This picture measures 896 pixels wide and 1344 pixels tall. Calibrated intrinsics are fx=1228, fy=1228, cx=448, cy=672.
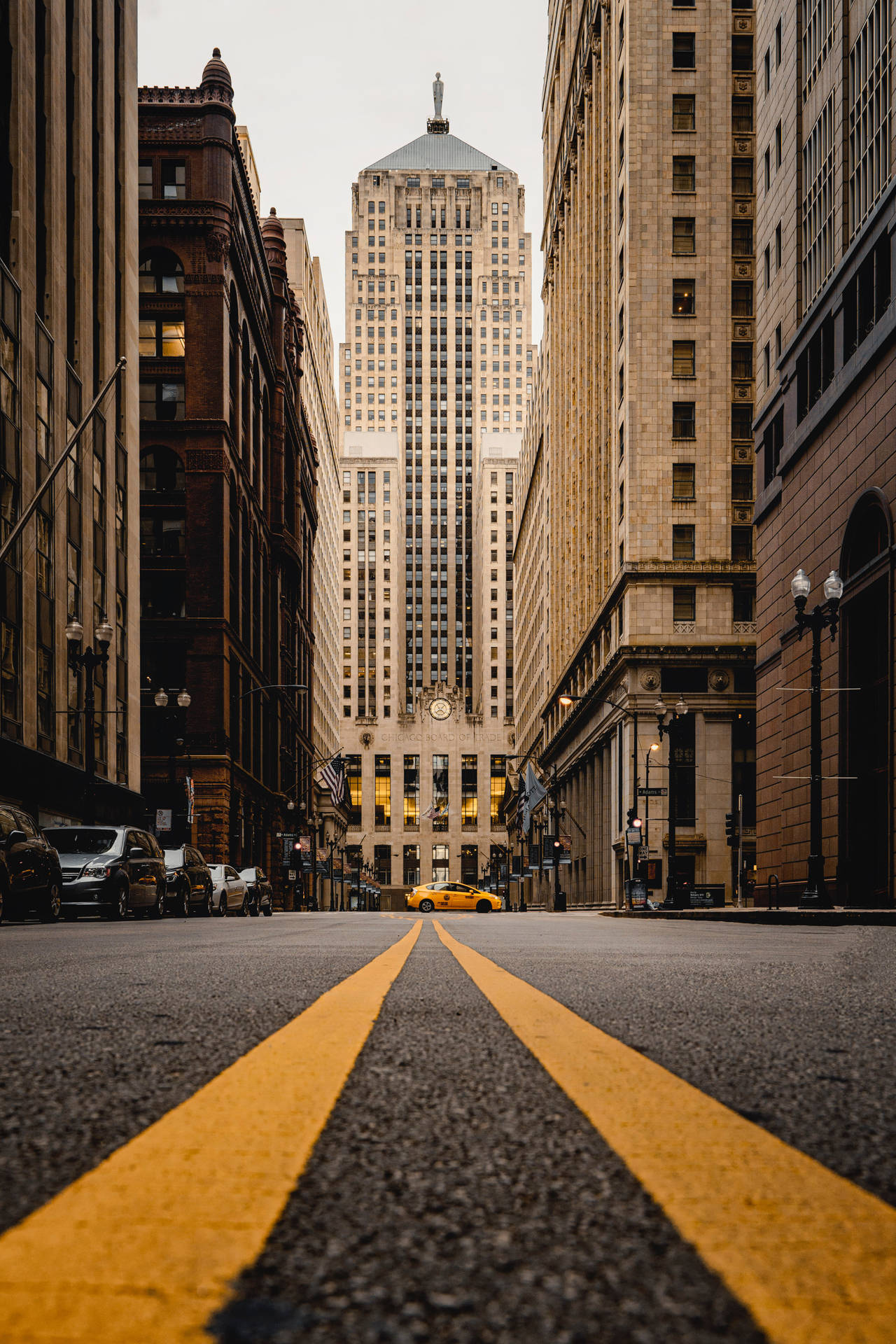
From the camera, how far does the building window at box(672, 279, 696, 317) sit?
196 feet

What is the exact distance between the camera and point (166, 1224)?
1.51 metres

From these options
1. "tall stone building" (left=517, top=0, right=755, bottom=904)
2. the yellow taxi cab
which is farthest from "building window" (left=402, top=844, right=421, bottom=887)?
the yellow taxi cab

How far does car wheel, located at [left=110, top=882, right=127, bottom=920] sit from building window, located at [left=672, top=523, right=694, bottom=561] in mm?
40495

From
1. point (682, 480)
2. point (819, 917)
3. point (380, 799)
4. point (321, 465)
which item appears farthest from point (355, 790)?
point (819, 917)

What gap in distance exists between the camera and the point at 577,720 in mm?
74875

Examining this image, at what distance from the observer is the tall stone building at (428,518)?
169625 mm

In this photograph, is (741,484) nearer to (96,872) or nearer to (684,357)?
(684,357)

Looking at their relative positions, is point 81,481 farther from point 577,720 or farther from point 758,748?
point 577,720

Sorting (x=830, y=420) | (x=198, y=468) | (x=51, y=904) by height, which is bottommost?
(x=51, y=904)

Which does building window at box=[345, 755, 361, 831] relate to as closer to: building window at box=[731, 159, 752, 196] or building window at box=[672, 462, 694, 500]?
building window at box=[672, 462, 694, 500]

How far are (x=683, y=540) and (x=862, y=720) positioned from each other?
24134 millimetres

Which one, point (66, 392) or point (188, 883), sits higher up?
point (66, 392)

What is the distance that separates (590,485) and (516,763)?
258 ft

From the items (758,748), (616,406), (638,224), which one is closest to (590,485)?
(616,406)
